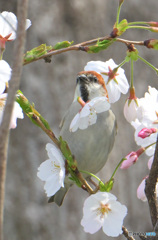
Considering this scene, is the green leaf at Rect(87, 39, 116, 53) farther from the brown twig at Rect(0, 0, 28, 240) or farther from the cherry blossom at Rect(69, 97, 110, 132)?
the brown twig at Rect(0, 0, 28, 240)

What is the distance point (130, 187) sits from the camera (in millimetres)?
3059

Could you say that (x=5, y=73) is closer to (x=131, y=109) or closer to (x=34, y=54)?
(x=34, y=54)

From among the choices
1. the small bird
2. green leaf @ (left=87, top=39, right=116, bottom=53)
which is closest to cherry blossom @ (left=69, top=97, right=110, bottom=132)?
green leaf @ (left=87, top=39, right=116, bottom=53)

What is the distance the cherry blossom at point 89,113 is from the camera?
0.84 m

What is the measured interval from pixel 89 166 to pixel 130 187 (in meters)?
1.52

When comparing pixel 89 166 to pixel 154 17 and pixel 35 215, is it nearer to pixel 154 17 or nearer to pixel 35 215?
pixel 35 215

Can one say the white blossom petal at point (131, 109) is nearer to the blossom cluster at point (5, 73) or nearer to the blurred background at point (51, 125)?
the blossom cluster at point (5, 73)

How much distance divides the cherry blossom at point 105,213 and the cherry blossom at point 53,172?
6cm

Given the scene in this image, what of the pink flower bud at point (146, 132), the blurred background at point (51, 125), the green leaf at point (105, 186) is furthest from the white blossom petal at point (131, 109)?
the blurred background at point (51, 125)

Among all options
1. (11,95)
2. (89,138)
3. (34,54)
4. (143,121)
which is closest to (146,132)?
(143,121)

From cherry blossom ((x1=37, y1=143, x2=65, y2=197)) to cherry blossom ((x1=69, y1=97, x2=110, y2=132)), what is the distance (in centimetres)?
6

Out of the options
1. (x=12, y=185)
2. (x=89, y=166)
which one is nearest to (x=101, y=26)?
(x=12, y=185)

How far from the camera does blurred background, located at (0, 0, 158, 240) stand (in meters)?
2.77

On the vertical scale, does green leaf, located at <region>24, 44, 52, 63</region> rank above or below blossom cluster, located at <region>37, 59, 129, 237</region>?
above
